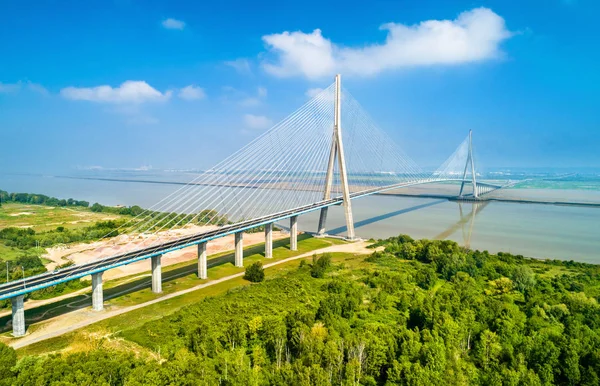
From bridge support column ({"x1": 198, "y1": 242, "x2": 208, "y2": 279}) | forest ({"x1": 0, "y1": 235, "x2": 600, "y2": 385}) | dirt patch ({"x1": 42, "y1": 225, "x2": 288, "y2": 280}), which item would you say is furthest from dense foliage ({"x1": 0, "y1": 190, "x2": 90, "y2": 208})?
forest ({"x1": 0, "y1": 235, "x2": 600, "y2": 385})

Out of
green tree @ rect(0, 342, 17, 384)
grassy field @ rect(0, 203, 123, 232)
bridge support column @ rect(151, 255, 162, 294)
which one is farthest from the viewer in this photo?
grassy field @ rect(0, 203, 123, 232)

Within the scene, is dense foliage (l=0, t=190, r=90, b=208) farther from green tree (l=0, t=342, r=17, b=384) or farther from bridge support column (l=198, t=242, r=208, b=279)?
green tree (l=0, t=342, r=17, b=384)

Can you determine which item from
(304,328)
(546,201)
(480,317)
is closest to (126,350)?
(304,328)

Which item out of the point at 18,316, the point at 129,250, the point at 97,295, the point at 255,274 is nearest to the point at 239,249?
the point at 255,274

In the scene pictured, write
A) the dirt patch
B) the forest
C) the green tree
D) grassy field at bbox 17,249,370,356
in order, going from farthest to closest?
the dirt patch → grassy field at bbox 17,249,370,356 → the forest → the green tree

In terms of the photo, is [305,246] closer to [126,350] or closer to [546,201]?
[126,350]

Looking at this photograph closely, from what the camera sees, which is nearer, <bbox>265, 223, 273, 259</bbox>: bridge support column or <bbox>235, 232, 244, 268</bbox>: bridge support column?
<bbox>235, 232, 244, 268</bbox>: bridge support column

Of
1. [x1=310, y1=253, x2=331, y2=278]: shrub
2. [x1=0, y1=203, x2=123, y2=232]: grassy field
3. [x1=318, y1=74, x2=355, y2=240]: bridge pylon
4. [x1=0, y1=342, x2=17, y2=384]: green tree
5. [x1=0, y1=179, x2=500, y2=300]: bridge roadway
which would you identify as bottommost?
[x1=0, y1=203, x2=123, y2=232]: grassy field

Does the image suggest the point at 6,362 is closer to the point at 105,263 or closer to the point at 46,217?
the point at 105,263
